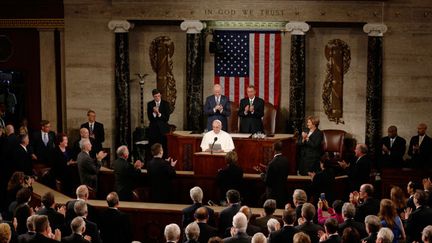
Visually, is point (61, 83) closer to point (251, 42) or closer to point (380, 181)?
point (251, 42)

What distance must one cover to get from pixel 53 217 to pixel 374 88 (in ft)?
33.1

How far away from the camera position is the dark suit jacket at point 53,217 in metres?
11.0

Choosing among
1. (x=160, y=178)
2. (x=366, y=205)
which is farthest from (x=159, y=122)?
(x=366, y=205)

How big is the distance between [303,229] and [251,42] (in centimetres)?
967

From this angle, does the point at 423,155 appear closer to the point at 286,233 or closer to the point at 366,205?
the point at 366,205

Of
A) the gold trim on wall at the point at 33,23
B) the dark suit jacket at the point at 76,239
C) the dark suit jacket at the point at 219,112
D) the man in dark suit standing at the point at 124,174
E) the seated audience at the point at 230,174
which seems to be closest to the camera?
the dark suit jacket at the point at 76,239

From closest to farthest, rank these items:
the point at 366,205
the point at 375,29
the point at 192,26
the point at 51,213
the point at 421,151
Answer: the point at 51,213 → the point at 366,205 → the point at 421,151 → the point at 375,29 → the point at 192,26

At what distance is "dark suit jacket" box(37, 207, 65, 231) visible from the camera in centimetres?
1099

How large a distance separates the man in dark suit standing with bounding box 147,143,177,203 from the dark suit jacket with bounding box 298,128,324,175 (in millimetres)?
3195

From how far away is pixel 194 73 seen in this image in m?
19.1

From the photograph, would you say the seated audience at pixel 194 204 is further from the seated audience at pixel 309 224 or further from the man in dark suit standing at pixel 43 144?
the man in dark suit standing at pixel 43 144

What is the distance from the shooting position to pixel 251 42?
1925 centimetres

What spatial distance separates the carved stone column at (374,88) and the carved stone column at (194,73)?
4099 mm

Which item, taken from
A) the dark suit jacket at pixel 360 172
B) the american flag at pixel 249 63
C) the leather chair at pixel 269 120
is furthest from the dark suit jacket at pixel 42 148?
the dark suit jacket at pixel 360 172
